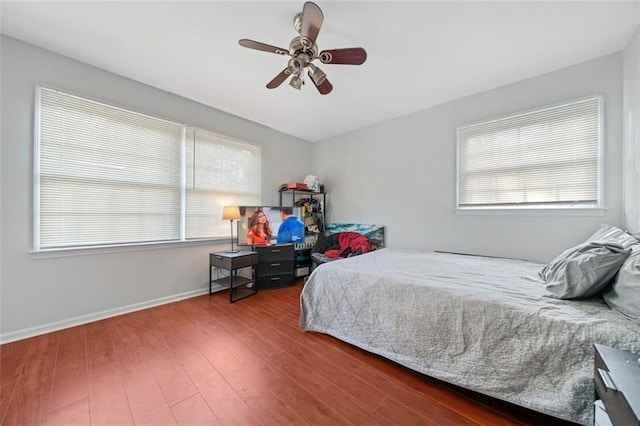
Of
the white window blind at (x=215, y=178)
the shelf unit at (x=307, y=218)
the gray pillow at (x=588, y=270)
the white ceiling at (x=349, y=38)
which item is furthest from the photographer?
the shelf unit at (x=307, y=218)

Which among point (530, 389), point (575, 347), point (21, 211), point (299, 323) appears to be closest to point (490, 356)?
point (530, 389)

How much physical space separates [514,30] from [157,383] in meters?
3.69

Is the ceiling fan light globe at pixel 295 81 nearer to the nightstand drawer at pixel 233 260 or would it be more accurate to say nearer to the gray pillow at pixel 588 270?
the nightstand drawer at pixel 233 260

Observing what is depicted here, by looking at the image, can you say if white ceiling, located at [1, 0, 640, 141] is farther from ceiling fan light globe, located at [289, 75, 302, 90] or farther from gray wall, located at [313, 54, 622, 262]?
ceiling fan light globe, located at [289, 75, 302, 90]

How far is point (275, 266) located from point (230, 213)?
103cm

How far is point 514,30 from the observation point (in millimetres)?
1822

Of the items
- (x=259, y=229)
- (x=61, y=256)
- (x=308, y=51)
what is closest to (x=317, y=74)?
→ (x=308, y=51)

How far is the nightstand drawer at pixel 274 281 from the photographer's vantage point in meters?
3.40

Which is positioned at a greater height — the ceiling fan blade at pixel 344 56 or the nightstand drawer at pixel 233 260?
the ceiling fan blade at pixel 344 56

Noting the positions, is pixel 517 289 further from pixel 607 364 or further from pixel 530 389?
pixel 607 364

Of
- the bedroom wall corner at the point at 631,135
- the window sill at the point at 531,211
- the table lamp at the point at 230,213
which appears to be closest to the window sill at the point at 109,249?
the table lamp at the point at 230,213

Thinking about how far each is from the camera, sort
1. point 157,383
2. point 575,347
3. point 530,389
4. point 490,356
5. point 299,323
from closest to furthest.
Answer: point 575,347
point 530,389
point 490,356
point 157,383
point 299,323

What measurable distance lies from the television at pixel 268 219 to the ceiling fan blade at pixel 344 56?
2296mm

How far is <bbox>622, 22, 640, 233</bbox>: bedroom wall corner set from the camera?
70.4 inches
